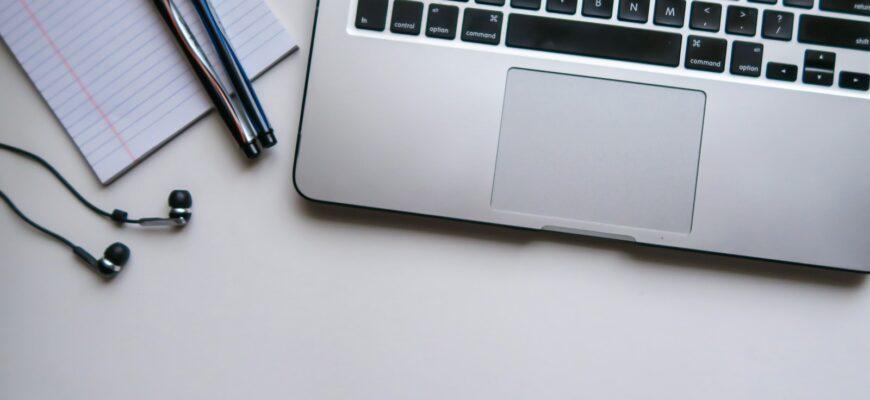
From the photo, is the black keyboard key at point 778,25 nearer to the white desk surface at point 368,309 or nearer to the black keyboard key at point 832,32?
the black keyboard key at point 832,32

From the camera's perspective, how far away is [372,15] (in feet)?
1.53

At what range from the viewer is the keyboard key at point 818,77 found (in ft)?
1.50

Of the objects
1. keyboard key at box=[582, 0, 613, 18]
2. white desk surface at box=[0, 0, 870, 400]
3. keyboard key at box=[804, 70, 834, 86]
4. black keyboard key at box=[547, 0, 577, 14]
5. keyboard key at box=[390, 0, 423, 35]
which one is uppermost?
keyboard key at box=[390, 0, 423, 35]

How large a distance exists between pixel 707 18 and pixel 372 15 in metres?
0.23

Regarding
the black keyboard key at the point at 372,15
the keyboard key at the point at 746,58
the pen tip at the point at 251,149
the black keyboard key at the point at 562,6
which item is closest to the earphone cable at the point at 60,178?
the pen tip at the point at 251,149

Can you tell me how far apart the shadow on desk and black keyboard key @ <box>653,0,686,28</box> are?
0.52ft

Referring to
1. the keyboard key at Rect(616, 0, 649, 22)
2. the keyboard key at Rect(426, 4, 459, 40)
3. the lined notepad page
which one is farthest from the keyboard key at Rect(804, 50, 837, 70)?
the lined notepad page

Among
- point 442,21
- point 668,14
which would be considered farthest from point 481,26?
point 668,14

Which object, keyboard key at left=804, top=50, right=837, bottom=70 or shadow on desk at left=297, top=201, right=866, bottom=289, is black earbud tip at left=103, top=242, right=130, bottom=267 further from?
keyboard key at left=804, top=50, right=837, bottom=70

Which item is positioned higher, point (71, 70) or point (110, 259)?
point (71, 70)

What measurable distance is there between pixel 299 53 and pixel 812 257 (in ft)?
1.28

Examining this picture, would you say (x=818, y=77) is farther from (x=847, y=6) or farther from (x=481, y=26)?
(x=481, y=26)

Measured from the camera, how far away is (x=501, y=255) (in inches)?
19.5

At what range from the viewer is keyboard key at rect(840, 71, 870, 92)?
456 mm
